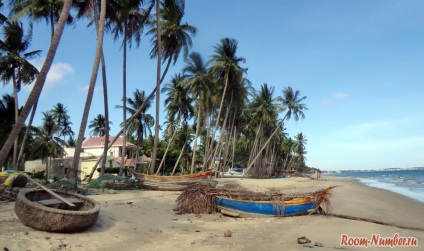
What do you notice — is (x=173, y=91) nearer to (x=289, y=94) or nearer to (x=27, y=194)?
(x=289, y=94)

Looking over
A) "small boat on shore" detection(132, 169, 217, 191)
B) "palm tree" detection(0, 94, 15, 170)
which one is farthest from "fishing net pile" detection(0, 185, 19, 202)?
"palm tree" detection(0, 94, 15, 170)

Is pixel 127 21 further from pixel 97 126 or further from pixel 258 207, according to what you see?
pixel 97 126

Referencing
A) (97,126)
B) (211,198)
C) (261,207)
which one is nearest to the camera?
(261,207)

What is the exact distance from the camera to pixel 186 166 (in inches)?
2202

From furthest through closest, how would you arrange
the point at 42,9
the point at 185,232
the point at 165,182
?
the point at 42,9 < the point at 165,182 < the point at 185,232

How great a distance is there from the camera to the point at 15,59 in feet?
86.8

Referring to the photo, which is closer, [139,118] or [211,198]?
[211,198]

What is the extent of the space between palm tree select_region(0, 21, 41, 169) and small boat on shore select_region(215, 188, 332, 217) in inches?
813

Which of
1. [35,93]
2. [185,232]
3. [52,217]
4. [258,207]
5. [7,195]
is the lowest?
[185,232]

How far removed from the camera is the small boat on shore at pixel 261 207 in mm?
12727

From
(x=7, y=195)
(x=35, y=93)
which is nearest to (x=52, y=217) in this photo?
(x=35, y=93)

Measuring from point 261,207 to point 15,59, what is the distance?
2424 cm

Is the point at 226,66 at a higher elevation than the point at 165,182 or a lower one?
higher

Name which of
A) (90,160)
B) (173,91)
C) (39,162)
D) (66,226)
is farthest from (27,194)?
(39,162)
